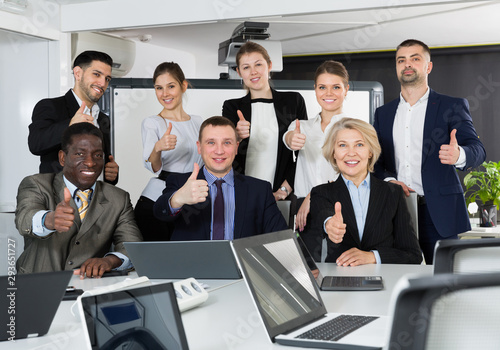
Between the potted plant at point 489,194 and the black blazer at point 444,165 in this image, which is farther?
the potted plant at point 489,194

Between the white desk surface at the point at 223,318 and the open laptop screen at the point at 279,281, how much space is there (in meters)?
0.06

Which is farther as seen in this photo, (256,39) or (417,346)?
(256,39)

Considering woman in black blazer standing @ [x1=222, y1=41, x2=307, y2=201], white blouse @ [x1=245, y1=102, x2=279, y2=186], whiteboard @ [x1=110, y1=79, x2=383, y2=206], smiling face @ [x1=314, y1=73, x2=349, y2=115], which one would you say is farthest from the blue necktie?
whiteboard @ [x1=110, y1=79, x2=383, y2=206]

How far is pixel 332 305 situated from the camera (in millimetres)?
1552

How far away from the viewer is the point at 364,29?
23.3 feet

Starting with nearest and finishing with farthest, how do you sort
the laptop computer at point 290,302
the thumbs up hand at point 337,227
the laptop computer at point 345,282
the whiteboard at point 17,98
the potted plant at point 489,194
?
the laptop computer at point 290,302 < the laptop computer at point 345,282 < the thumbs up hand at point 337,227 < the whiteboard at point 17,98 < the potted plant at point 489,194

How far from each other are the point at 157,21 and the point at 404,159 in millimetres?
2024

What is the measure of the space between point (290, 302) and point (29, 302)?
0.56 meters

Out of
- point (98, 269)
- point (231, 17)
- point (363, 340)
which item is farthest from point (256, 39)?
point (363, 340)

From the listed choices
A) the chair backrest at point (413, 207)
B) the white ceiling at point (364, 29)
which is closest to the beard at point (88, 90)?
the chair backrest at point (413, 207)

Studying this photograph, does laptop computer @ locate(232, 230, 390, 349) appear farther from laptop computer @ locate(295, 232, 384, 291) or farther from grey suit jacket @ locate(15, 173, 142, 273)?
grey suit jacket @ locate(15, 173, 142, 273)

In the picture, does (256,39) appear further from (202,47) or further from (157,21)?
(202,47)

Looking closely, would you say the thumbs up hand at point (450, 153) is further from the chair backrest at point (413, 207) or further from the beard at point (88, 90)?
the beard at point (88, 90)

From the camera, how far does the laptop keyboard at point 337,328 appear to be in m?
1.21
